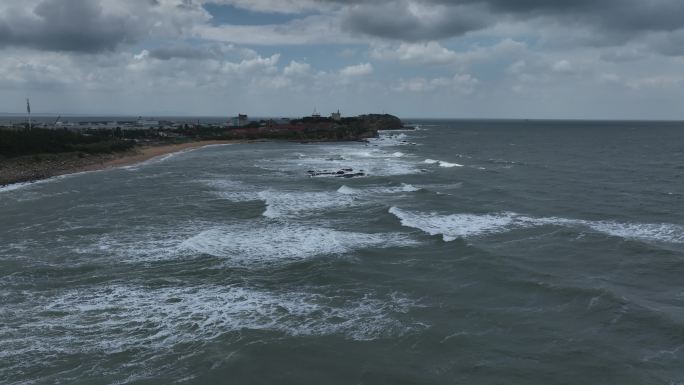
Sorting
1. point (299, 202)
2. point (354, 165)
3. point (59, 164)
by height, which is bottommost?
point (299, 202)

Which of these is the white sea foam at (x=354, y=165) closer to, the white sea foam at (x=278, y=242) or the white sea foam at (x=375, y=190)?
the white sea foam at (x=375, y=190)

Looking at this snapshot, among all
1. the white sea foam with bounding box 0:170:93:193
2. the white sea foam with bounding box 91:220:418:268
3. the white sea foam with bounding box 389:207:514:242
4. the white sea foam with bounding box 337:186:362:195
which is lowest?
the white sea foam with bounding box 91:220:418:268

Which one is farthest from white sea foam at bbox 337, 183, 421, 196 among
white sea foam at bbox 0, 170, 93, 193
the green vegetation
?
the green vegetation

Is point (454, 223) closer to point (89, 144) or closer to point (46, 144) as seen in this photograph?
point (46, 144)

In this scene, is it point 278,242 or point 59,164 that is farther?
point 59,164

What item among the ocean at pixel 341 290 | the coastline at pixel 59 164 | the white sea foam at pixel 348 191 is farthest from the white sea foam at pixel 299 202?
the coastline at pixel 59 164

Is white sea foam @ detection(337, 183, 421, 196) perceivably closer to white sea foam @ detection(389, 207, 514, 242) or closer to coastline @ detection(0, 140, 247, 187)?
white sea foam @ detection(389, 207, 514, 242)

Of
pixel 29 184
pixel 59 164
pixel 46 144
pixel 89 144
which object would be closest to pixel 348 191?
pixel 29 184
